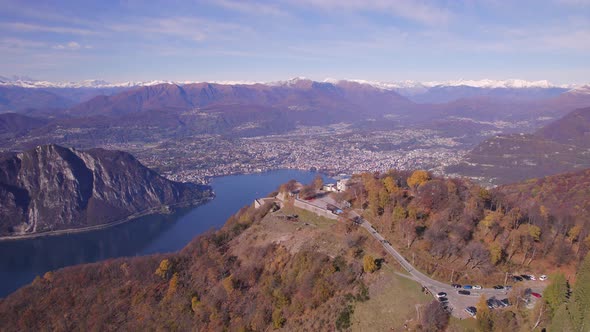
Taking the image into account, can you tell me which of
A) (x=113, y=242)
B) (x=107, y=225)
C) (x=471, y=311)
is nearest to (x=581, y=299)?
(x=471, y=311)

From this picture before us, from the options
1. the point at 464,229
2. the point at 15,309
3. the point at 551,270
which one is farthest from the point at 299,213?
the point at 15,309

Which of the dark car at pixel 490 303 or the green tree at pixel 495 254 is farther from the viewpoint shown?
the green tree at pixel 495 254

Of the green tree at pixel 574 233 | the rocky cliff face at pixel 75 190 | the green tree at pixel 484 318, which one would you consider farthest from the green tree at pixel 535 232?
the rocky cliff face at pixel 75 190

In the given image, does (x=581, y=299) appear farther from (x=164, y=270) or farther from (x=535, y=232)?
(x=164, y=270)

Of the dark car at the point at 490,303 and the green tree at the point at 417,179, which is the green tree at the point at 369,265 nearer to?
the dark car at the point at 490,303

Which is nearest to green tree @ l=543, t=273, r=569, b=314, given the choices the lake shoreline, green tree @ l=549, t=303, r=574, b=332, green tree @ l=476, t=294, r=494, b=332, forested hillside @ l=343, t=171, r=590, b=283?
green tree @ l=549, t=303, r=574, b=332
